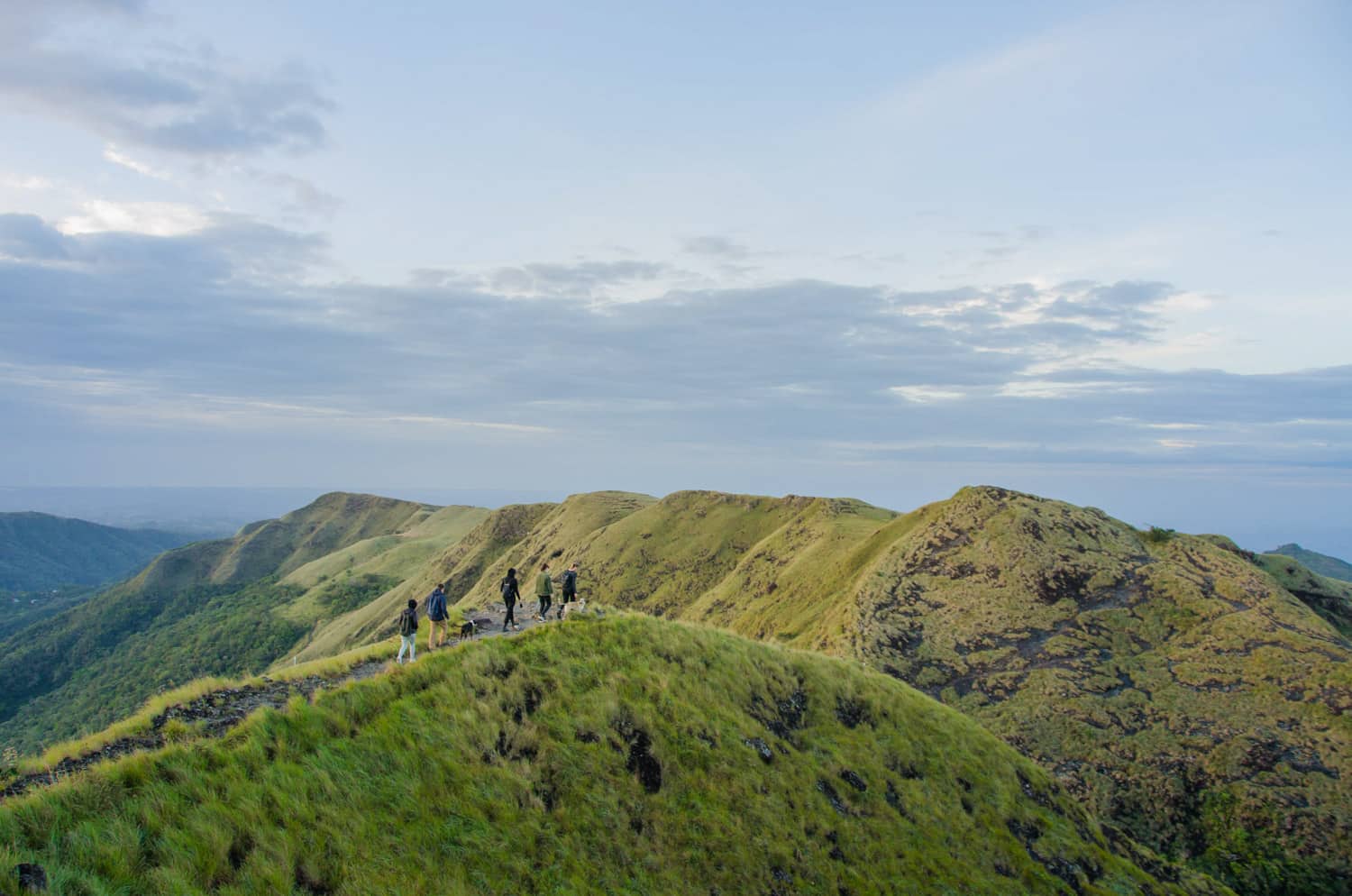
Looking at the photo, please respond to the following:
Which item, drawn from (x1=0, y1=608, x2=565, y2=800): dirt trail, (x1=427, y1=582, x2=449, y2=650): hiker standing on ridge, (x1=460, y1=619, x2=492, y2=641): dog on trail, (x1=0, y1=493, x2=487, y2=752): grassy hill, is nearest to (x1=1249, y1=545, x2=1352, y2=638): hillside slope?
(x1=460, y1=619, x2=492, y2=641): dog on trail

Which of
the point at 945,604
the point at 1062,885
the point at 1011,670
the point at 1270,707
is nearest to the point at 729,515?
the point at 945,604

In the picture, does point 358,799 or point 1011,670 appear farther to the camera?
point 1011,670

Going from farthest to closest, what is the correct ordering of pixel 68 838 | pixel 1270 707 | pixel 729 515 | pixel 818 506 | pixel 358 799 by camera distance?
pixel 729 515 < pixel 818 506 < pixel 1270 707 < pixel 358 799 < pixel 68 838

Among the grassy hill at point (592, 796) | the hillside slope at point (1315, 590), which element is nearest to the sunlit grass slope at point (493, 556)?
the grassy hill at point (592, 796)

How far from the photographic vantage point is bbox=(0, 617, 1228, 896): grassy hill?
419 inches

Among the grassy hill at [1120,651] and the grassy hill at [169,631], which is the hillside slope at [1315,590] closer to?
the grassy hill at [1120,651]

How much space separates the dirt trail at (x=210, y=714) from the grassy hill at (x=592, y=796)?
1833 millimetres

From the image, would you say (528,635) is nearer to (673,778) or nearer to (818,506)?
(673,778)

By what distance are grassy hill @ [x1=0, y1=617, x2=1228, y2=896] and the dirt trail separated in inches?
72.2

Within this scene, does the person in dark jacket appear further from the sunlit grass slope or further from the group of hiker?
the sunlit grass slope

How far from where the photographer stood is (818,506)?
3578 inches

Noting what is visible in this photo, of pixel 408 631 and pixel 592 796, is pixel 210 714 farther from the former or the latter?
pixel 592 796

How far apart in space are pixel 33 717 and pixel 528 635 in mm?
157387

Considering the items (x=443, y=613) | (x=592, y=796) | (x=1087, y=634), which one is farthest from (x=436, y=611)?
(x=1087, y=634)
